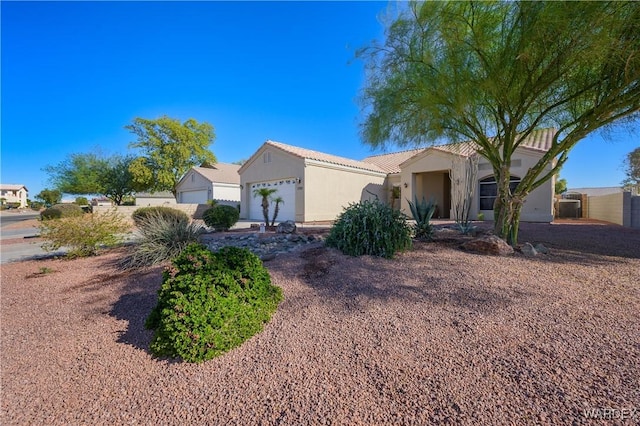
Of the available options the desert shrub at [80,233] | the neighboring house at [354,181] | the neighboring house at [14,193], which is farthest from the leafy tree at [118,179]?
the neighboring house at [14,193]

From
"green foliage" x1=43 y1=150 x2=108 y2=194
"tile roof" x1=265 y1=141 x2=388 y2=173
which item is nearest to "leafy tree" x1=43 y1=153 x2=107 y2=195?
"green foliage" x1=43 y1=150 x2=108 y2=194

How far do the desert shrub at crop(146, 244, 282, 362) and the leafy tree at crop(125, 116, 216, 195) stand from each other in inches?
1108

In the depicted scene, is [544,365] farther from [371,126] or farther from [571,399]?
[371,126]

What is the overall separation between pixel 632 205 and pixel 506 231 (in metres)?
9.97

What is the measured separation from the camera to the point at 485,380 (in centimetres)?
229

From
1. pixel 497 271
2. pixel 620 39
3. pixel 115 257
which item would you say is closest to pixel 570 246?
pixel 497 271

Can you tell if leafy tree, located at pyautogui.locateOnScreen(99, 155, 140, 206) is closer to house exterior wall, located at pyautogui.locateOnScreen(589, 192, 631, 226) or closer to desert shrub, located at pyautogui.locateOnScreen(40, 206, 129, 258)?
desert shrub, located at pyautogui.locateOnScreen(40, 206, 129, 258)

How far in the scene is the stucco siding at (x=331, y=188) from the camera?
16141 millimetres

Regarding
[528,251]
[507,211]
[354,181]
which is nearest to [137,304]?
[528,251]

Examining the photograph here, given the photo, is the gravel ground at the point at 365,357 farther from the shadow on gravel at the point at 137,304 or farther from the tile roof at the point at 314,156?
the tile roof at the point at 314,156

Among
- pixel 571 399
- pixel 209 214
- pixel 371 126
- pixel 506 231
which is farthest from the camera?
pixel 209 214

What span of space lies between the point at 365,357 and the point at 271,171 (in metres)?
16.2

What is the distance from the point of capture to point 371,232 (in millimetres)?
5984

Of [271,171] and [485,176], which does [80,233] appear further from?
[485,176]
